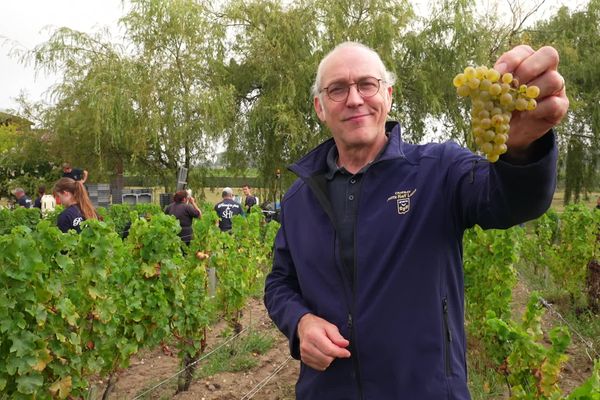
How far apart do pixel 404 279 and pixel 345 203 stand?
0.32m

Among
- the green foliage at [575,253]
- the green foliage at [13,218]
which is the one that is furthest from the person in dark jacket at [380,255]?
the green foliage at [13,218]

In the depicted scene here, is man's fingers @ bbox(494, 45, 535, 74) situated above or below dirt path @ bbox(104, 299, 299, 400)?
above

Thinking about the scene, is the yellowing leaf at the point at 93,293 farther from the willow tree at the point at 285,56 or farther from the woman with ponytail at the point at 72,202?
the willow tree at the point at 285,56

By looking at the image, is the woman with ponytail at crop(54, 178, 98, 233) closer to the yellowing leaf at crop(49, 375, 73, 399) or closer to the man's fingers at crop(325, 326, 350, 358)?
the yellowing leaf at crop(49, 375, 73, 399)

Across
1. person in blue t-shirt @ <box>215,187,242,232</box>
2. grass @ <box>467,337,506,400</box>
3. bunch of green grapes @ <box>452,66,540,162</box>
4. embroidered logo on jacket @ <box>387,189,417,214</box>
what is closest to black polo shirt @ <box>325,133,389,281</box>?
embroidered logo on jacket @ <box>387,189,417,214</box>

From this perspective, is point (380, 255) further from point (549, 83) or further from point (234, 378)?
point (234, 378)

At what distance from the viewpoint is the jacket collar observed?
5.53 feet

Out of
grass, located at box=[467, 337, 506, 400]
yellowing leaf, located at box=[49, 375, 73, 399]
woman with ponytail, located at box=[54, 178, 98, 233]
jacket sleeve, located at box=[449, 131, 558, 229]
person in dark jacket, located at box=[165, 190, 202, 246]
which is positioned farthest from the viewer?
person in dark jacket, located at box=[165, 190, 202, 246]

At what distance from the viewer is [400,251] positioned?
1.60 meters

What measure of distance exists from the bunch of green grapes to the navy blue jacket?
0.96 feet

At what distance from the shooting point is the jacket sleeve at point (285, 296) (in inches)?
70.1

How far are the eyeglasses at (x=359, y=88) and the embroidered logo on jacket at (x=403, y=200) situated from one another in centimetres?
37

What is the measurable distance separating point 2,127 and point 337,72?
41182 mm

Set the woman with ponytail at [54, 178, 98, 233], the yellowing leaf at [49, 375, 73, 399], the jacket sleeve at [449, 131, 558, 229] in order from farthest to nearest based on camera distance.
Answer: the woman with ponytail at [54, 178, 98, 233], the yellowing leaf at [49, 375, 73, 399], the jacket sleeve at [449, 131, 558, 229]
